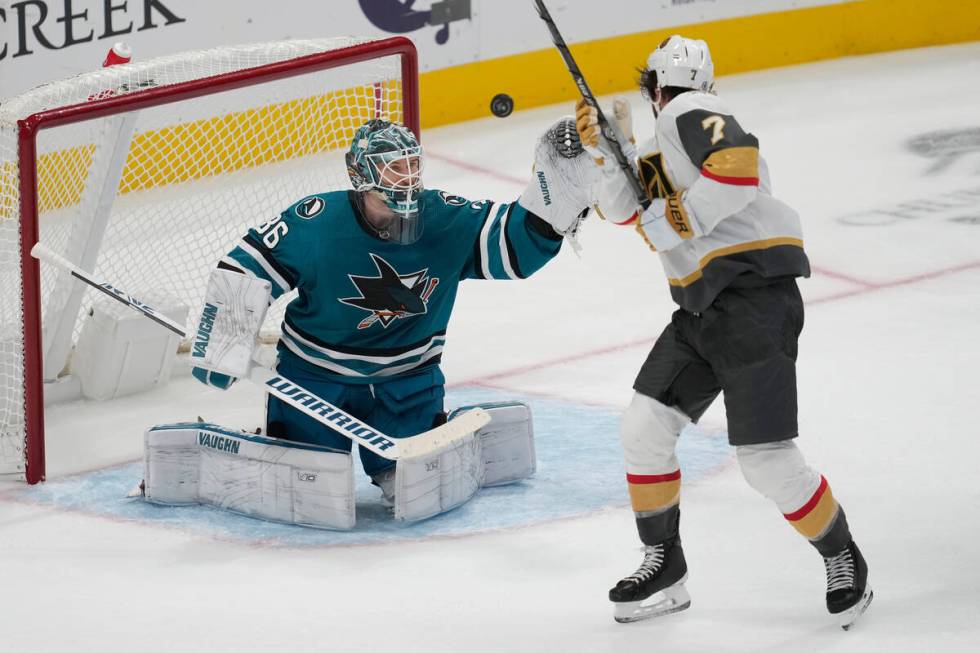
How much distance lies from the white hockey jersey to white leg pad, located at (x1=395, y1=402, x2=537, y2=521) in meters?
0.79

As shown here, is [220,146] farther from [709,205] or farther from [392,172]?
[709,205]

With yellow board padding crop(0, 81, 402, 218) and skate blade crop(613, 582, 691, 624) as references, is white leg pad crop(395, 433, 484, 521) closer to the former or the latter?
skate blade crop(613, 582, 691, 624)

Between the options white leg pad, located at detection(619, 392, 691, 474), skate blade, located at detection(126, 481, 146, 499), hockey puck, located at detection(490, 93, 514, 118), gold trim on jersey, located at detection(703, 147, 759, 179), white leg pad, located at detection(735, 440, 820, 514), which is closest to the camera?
gold trim on jersey, located at detection(703, 147, 759, 179)

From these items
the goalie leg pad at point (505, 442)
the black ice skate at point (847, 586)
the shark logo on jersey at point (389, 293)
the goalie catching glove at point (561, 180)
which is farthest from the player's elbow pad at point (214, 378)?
the black ice skate at point (847, 586)

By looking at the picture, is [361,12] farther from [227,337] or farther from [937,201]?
[227,337]

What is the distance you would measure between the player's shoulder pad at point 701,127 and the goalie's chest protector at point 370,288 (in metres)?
0.77

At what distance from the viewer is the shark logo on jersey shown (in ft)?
12.8

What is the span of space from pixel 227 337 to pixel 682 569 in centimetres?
109

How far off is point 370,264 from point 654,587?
95 centimetres

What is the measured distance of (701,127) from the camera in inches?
126

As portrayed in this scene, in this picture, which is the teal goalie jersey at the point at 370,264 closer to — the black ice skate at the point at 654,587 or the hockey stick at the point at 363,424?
the hockey stick at the point at 363,424

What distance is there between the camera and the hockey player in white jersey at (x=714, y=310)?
127 inches

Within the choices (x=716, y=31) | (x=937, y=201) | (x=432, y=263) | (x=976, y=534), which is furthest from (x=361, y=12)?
(x=976, y=534)

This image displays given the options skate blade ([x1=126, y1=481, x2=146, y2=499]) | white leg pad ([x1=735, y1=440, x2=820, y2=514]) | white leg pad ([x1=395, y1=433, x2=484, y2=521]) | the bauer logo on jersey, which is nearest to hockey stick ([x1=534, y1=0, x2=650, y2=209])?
white leg pad ([x1=735, y1=440, x2=820, y2=514])
